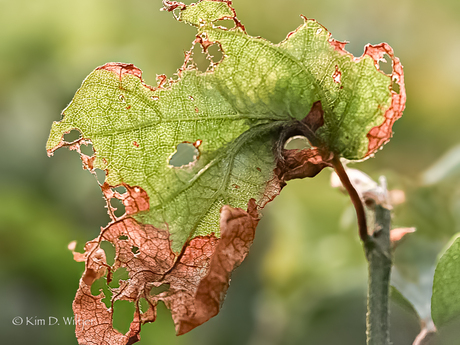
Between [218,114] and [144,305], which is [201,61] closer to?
[218,114]

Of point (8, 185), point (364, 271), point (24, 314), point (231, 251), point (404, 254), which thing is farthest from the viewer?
point (8, 185)

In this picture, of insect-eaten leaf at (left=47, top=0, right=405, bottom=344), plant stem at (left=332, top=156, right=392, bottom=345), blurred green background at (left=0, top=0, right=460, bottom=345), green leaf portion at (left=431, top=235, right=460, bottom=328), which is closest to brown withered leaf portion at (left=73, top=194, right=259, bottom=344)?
insect-eaten leaf at (left=47, top=0, right=405, bottom=344)

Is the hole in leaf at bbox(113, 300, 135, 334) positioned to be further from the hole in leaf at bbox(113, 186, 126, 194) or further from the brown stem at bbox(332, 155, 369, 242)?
the brown stem at bbox(332, 155, 369, 242)

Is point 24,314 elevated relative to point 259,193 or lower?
elevated

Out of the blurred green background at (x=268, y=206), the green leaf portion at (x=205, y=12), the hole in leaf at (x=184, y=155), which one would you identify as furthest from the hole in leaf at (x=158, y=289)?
the blurred green background at (x=268, y=206)

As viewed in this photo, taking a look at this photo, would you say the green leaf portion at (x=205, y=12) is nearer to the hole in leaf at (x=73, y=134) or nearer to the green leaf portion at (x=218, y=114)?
the green leaf portion at (x=218, y=114)

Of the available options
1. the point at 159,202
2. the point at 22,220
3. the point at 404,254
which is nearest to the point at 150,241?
the point at 159,202

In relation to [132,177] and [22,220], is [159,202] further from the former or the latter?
[22,220]

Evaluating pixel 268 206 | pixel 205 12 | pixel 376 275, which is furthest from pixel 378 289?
pixel 268 206
